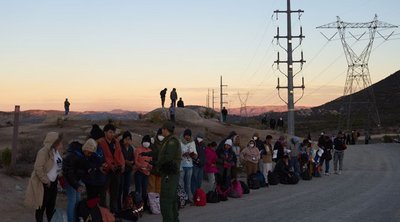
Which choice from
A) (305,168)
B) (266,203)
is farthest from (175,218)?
(305,168)

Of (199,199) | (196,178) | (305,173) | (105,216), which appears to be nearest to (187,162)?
(196,178)

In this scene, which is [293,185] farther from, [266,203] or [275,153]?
[266,203]

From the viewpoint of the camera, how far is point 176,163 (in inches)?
376

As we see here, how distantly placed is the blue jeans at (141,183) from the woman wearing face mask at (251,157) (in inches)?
221

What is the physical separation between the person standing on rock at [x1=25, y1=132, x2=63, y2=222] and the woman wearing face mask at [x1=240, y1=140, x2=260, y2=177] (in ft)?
29.0

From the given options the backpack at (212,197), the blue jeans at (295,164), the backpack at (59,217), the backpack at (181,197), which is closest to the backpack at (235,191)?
the backpack at (212,197)

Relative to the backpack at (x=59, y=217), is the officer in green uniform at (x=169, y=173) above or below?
above

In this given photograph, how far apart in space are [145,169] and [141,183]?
1.36 feet

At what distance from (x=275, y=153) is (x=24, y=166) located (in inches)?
333

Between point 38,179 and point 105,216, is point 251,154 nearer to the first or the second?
point 105,216

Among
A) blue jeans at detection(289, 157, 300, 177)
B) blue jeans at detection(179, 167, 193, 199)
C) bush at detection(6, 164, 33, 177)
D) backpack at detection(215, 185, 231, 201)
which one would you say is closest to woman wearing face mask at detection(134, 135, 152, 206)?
blue jeans at detection(179, 167, 193, 199)

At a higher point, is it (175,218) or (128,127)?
(128,127)

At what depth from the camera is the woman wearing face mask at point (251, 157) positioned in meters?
18.1

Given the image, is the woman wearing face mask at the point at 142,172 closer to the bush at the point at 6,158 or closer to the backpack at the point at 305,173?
the bush at the point at 6,158
